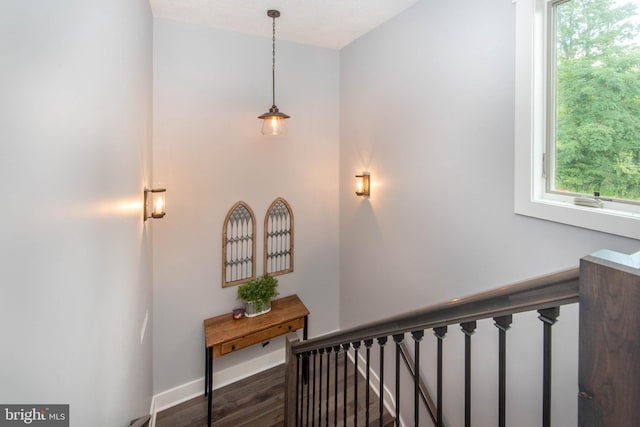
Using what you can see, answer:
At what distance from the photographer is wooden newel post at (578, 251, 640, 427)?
1.64 ft

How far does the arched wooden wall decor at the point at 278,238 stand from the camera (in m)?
3.37

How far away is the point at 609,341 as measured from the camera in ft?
1.72

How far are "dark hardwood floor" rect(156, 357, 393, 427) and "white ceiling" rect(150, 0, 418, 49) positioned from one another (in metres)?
3.48

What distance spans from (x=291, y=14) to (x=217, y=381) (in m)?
3.59

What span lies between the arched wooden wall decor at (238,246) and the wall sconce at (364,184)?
1165 millimetres

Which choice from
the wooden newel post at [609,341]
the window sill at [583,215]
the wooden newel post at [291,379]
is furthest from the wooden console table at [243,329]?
the wooden newel post at [609,341]

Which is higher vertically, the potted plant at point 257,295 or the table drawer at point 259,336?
the potted plant at point 257,295

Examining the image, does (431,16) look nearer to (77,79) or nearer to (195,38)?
(195,38)

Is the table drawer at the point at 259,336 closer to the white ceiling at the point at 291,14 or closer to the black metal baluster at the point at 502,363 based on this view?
the black metal baluster at the point at 502,363

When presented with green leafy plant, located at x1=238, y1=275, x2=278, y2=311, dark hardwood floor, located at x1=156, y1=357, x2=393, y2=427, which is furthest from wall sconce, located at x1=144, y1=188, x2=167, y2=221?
dark hardwood floor, located at x1=156, y1=357, x2=393, y2=427

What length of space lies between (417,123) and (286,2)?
1454 millimetres

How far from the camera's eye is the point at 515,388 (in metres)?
1.83

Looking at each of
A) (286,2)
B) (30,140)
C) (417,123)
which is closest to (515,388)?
(417,123)

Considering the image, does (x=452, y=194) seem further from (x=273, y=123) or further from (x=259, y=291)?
(x=259, y=291)
